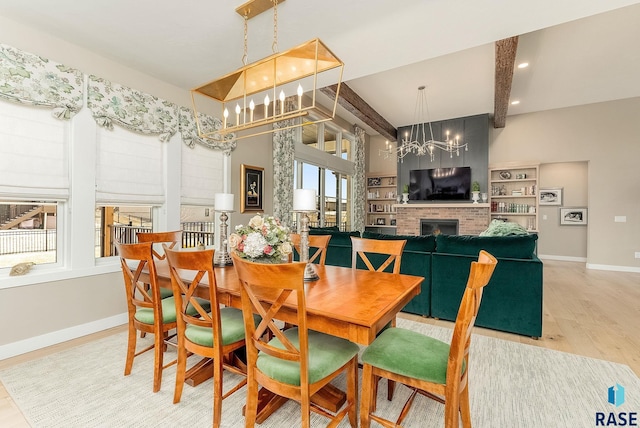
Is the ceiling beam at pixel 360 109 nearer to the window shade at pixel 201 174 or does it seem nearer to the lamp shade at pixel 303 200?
the window shade at pixel 201 174

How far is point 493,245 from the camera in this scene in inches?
116

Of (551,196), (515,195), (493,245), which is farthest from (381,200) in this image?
(493,245)

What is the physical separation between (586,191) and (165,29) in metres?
8.91

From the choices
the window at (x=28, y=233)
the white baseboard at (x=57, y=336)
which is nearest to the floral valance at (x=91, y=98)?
the window at (x=28, y=233)

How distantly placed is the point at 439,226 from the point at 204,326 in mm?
6654

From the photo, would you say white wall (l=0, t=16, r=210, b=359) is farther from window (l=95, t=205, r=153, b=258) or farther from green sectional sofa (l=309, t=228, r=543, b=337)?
green sectional sofa (l=309, t=228, r=543, b=337)

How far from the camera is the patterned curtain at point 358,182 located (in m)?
7.64

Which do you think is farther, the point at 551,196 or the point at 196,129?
the point at 551,196

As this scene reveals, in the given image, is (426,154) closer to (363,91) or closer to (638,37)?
(363,91)

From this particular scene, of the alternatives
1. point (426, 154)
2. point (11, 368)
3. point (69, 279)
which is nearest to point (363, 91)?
point (426, 154)

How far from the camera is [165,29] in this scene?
8.65ft

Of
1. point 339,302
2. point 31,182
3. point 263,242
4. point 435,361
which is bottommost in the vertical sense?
point 435,361

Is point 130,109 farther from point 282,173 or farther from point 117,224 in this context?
point 282,173

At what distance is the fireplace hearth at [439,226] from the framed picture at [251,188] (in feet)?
14.7
